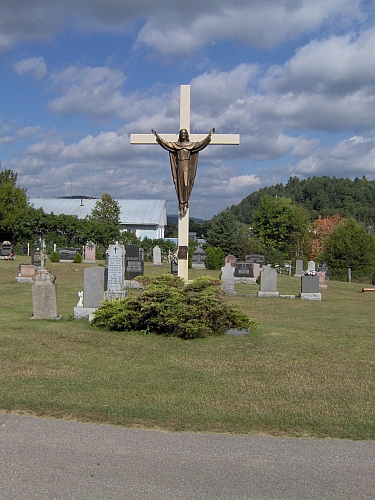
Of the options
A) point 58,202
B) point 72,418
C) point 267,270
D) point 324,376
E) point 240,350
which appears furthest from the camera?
point 58,202

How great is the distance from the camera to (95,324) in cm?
975

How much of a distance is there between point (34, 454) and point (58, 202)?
74.2 m

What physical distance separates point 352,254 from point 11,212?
103 feet

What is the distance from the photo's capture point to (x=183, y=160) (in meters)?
10.0

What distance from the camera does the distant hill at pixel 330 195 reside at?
385 ft

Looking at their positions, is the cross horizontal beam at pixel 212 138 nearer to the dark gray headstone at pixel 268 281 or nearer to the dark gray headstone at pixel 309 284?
the dark gray headstone at pixel 268 281

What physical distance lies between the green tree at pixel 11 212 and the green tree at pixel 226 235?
18570mm

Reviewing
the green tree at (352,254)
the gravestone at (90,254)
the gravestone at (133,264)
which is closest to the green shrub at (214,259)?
the gravestone at (90,254)

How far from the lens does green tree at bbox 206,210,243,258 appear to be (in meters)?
52.2

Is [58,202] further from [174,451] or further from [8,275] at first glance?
[174,451]

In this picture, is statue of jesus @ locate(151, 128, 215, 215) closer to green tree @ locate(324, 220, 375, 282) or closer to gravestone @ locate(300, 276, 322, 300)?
Answer: gravestone @ locate(300, 276, 322, 300)

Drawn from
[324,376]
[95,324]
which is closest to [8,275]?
[95,324]

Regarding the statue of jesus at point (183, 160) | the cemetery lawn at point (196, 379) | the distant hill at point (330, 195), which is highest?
the distant hill at point (330, 195)

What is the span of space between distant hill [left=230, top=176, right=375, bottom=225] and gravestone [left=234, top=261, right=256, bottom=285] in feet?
289
